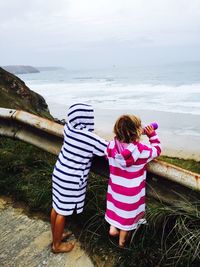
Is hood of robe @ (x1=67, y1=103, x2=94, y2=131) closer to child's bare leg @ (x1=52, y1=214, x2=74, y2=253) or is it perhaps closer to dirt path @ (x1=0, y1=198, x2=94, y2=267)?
child's bare leg @ (x1=52, y1=214, x2=74, y2=253)

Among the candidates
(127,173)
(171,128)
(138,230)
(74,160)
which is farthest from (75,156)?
(171,128)

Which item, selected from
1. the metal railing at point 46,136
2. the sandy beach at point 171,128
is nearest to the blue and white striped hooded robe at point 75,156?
the metal railing at point 46,136

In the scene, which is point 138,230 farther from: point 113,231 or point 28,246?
point 28,246

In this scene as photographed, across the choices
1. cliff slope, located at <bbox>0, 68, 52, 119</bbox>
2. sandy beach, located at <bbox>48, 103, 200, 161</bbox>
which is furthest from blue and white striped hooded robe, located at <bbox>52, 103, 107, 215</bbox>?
sandy beach, located at <bbox>48, 103, 200, 161</bbox>

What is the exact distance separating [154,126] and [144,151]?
293 millimetres

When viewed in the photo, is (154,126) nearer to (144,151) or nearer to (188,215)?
(144,151)

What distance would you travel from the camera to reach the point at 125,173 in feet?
9.95

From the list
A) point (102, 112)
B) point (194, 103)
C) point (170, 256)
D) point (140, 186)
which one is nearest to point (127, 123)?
point (140, 186)

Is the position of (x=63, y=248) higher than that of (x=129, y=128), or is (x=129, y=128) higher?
(x=129, y=128)

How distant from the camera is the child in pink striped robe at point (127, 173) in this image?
9.68ft

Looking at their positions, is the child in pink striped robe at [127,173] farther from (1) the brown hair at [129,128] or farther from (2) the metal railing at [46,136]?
(2) the metal railing at [46,136]

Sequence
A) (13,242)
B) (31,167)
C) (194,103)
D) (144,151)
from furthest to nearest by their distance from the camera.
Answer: (194,103), (31,167), (13,242), (144,151)

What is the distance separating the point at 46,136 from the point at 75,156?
84 cm

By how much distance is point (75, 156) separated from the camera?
3145mm
